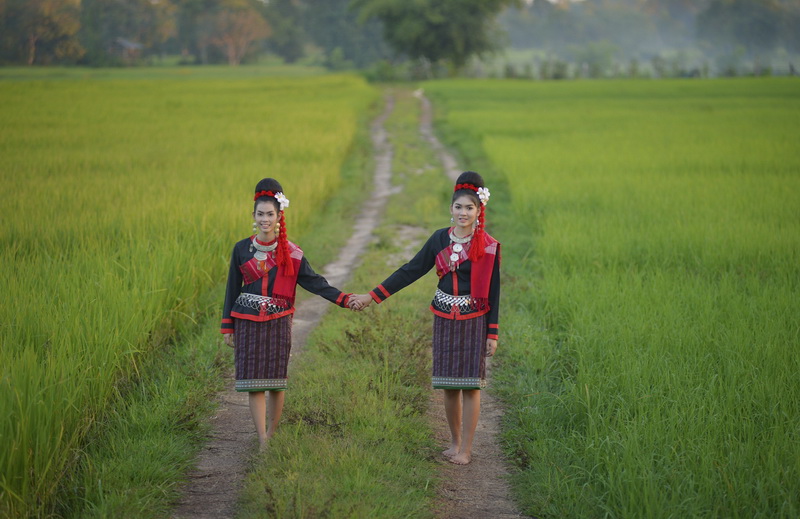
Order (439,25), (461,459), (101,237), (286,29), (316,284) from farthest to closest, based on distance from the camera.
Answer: (286,29), (439,25), (101,237), (316,284), (461,459)

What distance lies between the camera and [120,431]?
3764mm

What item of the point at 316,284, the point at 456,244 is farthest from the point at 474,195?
the point at 316,284

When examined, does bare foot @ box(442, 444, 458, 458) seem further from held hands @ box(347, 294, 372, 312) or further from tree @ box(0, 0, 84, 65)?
tree @ box(0, 0, 84, 65)

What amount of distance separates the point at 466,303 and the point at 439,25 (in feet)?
159

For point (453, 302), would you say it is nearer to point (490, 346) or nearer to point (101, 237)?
point (490, 346)

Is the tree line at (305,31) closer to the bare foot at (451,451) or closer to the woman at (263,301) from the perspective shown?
the woman at (263,301)

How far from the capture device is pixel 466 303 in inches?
143

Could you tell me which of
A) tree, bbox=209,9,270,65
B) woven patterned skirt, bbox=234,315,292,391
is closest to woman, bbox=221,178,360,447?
woven patterned skirt, bbox=234,315,292,391

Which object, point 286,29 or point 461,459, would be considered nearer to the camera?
point 461,459

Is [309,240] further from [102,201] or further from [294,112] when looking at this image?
[294,112]

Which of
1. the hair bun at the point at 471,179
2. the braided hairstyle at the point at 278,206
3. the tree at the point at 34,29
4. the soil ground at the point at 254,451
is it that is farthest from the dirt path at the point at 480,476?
the tree at the point at 34,29

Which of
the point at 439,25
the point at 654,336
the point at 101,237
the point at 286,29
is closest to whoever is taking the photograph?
the point at 654,336

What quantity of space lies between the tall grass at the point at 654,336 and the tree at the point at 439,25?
38671 millimetres

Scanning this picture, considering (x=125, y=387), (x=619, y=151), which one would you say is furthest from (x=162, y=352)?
(x=619, y=151)
